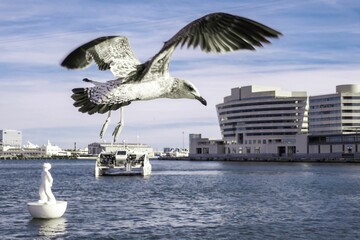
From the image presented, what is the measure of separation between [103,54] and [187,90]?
846 millimetres

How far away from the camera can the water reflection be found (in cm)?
3706

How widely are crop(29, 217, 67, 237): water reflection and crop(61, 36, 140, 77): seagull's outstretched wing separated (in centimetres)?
3415

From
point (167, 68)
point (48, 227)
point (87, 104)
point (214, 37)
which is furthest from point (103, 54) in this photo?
point (48, 227)

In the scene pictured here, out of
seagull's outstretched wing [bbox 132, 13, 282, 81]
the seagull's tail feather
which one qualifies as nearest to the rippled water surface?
the seagull's tail feather

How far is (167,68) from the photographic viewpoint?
3.28 metres

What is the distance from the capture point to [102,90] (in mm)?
3420

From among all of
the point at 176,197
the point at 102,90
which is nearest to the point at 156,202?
the point at 176,197

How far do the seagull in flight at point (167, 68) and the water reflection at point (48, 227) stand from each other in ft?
114

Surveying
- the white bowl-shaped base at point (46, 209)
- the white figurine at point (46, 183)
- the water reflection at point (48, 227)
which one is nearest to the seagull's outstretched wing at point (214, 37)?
the white figurine at point (46, 183)

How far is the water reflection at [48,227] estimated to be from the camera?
3706cm

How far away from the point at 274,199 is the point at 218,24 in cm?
6897

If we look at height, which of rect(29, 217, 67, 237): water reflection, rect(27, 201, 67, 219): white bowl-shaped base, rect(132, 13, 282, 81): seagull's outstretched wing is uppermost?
rect(132, 13, 282, 81): seagull's outstretched wing

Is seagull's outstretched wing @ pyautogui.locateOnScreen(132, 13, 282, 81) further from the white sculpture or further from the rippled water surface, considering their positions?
the rippled water surface

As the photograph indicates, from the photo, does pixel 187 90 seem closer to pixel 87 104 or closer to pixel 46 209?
pixel 87 104
